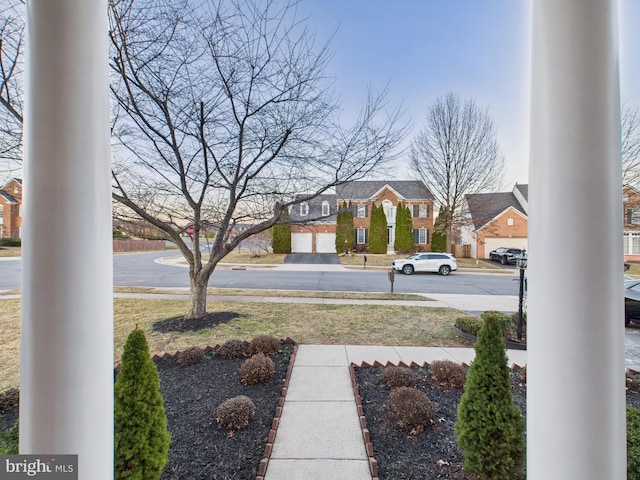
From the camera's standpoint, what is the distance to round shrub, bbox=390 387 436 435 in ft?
9.20

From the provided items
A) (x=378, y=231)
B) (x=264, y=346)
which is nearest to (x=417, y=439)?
(x=264, y=346)

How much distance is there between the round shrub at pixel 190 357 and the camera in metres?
4.25

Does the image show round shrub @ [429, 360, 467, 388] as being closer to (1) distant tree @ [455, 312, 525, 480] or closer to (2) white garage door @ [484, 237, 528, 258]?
(1) distant tree @ [455, 312, 525, 480]

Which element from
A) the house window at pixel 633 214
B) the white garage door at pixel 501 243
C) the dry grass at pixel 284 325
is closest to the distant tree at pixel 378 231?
the white garage door at pixel 501 243

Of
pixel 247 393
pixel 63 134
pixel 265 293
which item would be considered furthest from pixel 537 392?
pixel 265 293

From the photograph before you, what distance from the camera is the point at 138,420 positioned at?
194cm

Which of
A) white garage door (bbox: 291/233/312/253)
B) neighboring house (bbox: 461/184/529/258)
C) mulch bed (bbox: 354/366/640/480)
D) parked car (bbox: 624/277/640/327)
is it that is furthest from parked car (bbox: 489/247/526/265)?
mulch bed (bbox: 354/366/640/480)

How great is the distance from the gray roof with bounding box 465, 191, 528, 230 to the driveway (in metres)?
11.5

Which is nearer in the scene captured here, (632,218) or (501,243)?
(632,218)

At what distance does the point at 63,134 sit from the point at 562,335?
244 centimetres

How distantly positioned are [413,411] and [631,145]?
41.5 ft

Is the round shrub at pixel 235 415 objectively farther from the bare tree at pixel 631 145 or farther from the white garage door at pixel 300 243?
the white garage door at pixel 300 243

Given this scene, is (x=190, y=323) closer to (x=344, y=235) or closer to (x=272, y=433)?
(x=272, y=433)

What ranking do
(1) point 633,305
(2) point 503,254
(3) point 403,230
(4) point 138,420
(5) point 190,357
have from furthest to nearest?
(3) point 403,230 → (2) point 503,254 → (1) point 633,305 → (5) point 190,357 → (4) point 138,420
